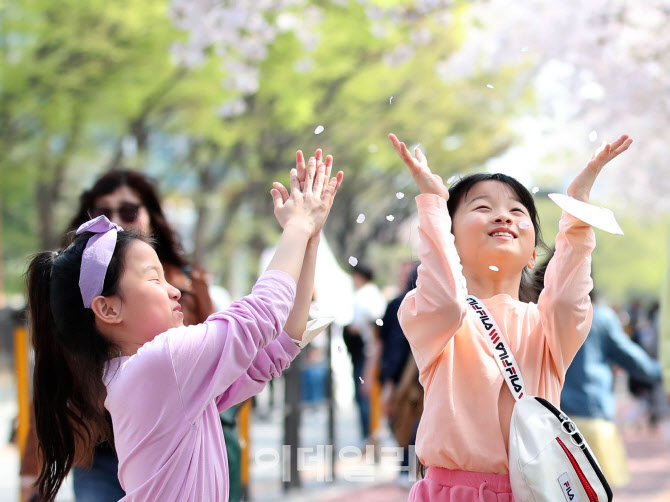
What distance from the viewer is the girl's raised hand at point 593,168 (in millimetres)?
2545

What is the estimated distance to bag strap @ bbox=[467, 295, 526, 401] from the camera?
2525 mm

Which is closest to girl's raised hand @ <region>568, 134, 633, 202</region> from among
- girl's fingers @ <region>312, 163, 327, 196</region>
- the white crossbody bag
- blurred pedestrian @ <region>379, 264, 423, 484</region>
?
the white crossbody bag

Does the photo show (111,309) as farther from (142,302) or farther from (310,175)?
(310,175)

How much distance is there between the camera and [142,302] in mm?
2461

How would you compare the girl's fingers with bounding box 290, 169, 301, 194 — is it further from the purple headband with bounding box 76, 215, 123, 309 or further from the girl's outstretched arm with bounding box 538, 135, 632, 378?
the girl's outstretched arm with bounding box 538, 135, 632, 378

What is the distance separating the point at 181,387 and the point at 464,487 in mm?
761

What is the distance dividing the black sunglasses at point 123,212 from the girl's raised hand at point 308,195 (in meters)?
1.37

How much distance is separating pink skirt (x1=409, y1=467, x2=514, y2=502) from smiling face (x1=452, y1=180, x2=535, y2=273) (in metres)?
0.57

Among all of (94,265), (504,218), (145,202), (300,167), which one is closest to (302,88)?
(145,202)

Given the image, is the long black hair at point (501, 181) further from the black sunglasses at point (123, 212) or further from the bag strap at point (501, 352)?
the black sunglasses at point (123, 212)

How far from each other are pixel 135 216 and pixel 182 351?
1587mm

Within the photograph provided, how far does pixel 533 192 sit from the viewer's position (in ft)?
9.73

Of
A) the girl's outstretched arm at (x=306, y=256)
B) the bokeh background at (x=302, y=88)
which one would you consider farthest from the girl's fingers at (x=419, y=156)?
the bokeh background at (x=302, y=88)

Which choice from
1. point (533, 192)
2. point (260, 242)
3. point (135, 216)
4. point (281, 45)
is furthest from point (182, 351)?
point (260, 242)
